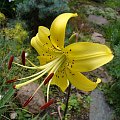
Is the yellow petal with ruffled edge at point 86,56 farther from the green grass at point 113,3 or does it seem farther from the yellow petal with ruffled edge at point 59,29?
the green grass at point 113,3

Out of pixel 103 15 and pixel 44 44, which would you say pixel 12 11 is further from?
pixel 44 44

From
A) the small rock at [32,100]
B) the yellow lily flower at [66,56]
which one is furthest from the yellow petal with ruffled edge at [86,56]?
the small rock at [32,100]

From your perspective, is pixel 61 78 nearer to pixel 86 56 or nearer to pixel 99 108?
pixel 86 56

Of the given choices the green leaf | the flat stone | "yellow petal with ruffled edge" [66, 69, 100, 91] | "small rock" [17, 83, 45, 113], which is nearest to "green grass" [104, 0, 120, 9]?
the flat stone

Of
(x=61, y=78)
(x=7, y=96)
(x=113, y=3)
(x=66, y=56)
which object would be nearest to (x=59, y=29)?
(x=66, y=56)

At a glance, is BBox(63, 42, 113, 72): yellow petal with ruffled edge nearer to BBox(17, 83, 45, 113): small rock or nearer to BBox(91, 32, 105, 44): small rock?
BBox(17, 83, 45, 113): small rock

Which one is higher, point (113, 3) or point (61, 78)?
point (61, 78)

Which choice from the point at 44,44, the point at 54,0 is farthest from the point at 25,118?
the point at 54,0
